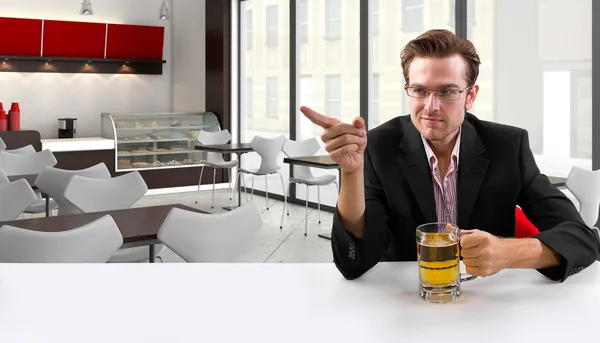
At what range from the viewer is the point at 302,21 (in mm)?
8258

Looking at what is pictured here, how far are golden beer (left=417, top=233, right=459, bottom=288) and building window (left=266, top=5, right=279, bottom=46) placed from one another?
7.63 m

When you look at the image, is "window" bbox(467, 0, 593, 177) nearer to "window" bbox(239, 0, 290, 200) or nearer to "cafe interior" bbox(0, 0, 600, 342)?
"cafe interior" bbox(0, 0, 600, 342)

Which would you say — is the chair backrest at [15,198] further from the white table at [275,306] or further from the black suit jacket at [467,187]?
the black suit jacket at [467,187]

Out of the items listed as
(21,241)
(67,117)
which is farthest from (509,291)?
(67,117)

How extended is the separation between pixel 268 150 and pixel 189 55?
3.22 metres

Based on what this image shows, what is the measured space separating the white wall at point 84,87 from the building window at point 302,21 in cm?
263

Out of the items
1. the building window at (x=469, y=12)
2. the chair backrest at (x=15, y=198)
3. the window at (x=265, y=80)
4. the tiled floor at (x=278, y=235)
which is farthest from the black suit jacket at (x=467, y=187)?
the window at (x=265, y=80)

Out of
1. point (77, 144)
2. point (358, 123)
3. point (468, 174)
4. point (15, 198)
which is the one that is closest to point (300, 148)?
point (77, 144)

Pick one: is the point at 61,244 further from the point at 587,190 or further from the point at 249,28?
the point at 249,28

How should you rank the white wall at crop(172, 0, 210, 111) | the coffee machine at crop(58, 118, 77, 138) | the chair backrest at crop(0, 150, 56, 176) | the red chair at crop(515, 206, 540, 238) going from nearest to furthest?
the red chair at crop(515, 206, 540, 238) → the chair backrest at crop(0, 150, 56, 176) → the coffee machine at crop(58, 118, 77, 138) → the white wall at crop(172, 0, 210, 111)

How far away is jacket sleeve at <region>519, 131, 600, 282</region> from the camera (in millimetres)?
1455

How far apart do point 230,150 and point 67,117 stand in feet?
10.5

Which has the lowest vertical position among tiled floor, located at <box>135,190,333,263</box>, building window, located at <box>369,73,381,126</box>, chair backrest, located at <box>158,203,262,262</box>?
tiled floor, located at <box>135,190,333,263</box>

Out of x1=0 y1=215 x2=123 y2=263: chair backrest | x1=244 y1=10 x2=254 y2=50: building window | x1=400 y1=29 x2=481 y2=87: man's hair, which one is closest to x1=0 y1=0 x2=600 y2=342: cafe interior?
x1=0 y1=215 x2=123 y2=263: chair backrest
